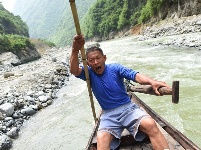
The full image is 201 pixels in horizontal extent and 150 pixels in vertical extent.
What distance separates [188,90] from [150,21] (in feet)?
137

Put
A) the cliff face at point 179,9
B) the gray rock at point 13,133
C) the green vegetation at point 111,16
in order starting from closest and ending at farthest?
the gray rock at point 13,133 < the cliff face at point 179,9 < the green vegetation at point 111,16

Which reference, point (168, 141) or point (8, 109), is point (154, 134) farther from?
point (8, 109)

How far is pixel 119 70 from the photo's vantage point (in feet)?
12.3

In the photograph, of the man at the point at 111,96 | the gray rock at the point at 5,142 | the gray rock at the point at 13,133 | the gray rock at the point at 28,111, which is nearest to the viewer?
the man at the point at 111,96

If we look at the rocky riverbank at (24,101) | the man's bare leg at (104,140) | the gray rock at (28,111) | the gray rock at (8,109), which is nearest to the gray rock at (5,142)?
the rocky riverbank at (24,101)

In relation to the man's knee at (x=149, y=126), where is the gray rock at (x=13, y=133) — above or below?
below

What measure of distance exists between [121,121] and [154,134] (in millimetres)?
580

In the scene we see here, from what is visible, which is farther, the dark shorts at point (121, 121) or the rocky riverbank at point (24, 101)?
the rocky riverbank at point (24, 101)

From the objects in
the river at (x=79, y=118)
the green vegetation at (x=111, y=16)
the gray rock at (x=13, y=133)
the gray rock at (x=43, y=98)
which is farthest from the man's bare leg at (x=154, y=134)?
the green vegetation at (x=111, y=16)

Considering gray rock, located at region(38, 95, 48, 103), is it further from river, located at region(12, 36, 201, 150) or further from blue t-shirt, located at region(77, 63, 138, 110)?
blue t-shirt, located at region(77, 63, 138, 110)

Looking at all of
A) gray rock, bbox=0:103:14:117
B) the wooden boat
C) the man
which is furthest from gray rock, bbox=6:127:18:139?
the man

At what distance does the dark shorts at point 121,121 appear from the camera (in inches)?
141

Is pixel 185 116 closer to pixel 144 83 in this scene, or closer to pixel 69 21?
pixel 144 83

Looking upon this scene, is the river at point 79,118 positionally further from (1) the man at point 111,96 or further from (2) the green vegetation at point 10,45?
(2) the green vegetation at point 10,45
